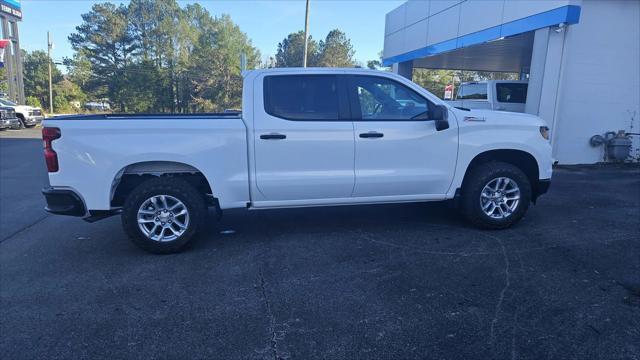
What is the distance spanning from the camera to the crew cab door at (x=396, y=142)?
15.6 ft

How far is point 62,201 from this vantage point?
13.9 ft

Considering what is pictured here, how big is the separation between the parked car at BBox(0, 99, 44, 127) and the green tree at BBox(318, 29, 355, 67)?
55046 millimetres

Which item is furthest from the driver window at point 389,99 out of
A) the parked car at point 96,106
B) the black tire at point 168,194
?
the parked car at point 96,106

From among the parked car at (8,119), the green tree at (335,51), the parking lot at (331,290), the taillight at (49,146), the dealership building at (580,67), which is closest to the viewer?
the parking lot at (331,290)

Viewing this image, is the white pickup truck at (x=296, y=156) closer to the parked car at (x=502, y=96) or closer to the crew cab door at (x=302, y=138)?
the crew cab door at (x=302, y=138)

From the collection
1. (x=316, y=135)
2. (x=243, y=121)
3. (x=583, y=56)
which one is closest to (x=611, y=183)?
(x=583, y=56)

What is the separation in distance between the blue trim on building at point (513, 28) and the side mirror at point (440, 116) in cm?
681

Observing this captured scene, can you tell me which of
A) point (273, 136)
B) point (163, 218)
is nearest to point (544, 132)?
point (273, 136)

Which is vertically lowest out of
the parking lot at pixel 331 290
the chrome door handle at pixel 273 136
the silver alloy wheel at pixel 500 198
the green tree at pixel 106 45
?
the parking lot at pixel 331 290

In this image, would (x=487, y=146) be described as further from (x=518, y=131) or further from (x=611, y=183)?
(x=611, y=183)

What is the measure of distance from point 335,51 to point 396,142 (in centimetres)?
7477

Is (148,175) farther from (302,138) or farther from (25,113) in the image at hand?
(25,113)

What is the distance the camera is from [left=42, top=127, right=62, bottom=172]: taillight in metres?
4.11

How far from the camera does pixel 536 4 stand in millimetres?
10320
